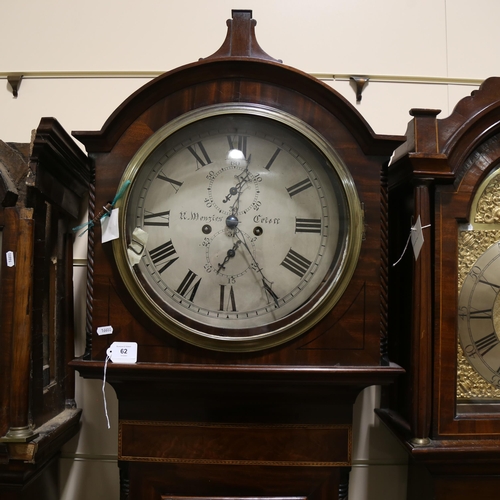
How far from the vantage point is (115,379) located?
2.93 ft

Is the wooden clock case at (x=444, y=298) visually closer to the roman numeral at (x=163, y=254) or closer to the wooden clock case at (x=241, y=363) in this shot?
the wooden clock case at (x=241, y=363)

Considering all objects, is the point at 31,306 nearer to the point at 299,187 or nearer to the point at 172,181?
the point at 172,181

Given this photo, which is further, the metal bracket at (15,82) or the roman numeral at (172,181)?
the metal bracket at (15,82)

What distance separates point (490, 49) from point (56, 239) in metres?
1.21

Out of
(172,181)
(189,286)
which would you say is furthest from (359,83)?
(189,286)

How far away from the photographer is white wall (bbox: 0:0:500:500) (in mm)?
1216

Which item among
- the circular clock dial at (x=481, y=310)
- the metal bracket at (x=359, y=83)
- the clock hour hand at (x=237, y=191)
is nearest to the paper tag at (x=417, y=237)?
the circular clock dial at (x=481, y=310)

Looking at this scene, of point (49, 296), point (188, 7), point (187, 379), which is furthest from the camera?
point (188, 7)

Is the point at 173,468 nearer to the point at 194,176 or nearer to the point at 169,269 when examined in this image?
the point at 169,269

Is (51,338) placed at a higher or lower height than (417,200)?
lower

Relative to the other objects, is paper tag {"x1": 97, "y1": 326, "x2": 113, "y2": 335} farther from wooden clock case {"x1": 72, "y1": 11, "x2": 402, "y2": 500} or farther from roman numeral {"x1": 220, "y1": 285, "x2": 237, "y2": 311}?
roman numeral {"x1": 220, "y1": 285, "x2": 237, "y2": 311}

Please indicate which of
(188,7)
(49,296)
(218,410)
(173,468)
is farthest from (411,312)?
(188,7)

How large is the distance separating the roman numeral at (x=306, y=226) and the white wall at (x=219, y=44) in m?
0.45

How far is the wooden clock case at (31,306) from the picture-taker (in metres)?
0.90
